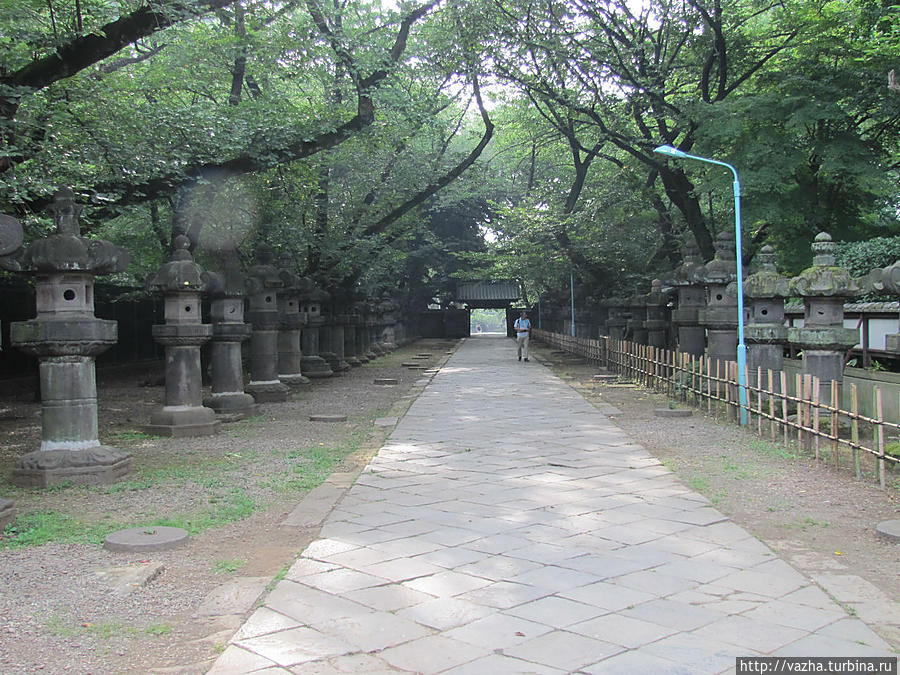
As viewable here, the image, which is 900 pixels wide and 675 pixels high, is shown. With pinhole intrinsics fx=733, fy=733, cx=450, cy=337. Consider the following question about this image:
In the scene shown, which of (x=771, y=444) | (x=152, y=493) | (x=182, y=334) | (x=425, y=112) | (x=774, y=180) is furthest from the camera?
(x=425, y=112)

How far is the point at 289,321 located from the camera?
15188 millimetres

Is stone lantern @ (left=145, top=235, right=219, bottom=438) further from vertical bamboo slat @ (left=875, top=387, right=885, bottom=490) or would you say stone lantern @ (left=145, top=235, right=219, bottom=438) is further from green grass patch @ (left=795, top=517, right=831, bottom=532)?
vertical bamboo slat @ (left=875, top=387, right=885, bottom=490)

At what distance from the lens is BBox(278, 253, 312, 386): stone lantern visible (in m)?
14.7

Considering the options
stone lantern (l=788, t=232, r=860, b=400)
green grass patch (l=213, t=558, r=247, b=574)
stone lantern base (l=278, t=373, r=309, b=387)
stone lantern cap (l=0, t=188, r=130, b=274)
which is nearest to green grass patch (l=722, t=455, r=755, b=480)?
stone lantern (l=788, t=232, r=860, b=400)

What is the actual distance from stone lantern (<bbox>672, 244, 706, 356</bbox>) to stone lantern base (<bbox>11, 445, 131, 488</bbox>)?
9485 millimetres

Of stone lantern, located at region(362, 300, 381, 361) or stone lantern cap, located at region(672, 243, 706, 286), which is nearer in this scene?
stone lantern cap, located at region(672, 243, 706, 286)

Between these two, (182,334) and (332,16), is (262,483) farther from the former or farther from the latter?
(332,16)

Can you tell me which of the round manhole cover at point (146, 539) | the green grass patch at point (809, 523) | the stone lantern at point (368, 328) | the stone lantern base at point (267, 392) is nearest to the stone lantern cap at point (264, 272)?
the stone lantern base at point (267, 392)

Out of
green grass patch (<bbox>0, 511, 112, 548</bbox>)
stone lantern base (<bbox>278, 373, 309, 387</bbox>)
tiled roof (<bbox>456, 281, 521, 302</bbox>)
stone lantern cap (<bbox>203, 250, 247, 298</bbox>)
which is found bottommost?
green grass patch (<bbox>0, 511, 112, 548</bbox>)

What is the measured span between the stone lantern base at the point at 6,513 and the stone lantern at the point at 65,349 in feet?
4.45

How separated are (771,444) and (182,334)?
728 cm

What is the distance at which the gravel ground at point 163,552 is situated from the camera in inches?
133

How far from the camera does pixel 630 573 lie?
4160 millimetres

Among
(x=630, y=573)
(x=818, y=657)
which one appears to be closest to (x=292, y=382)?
(x=630, y=573)
